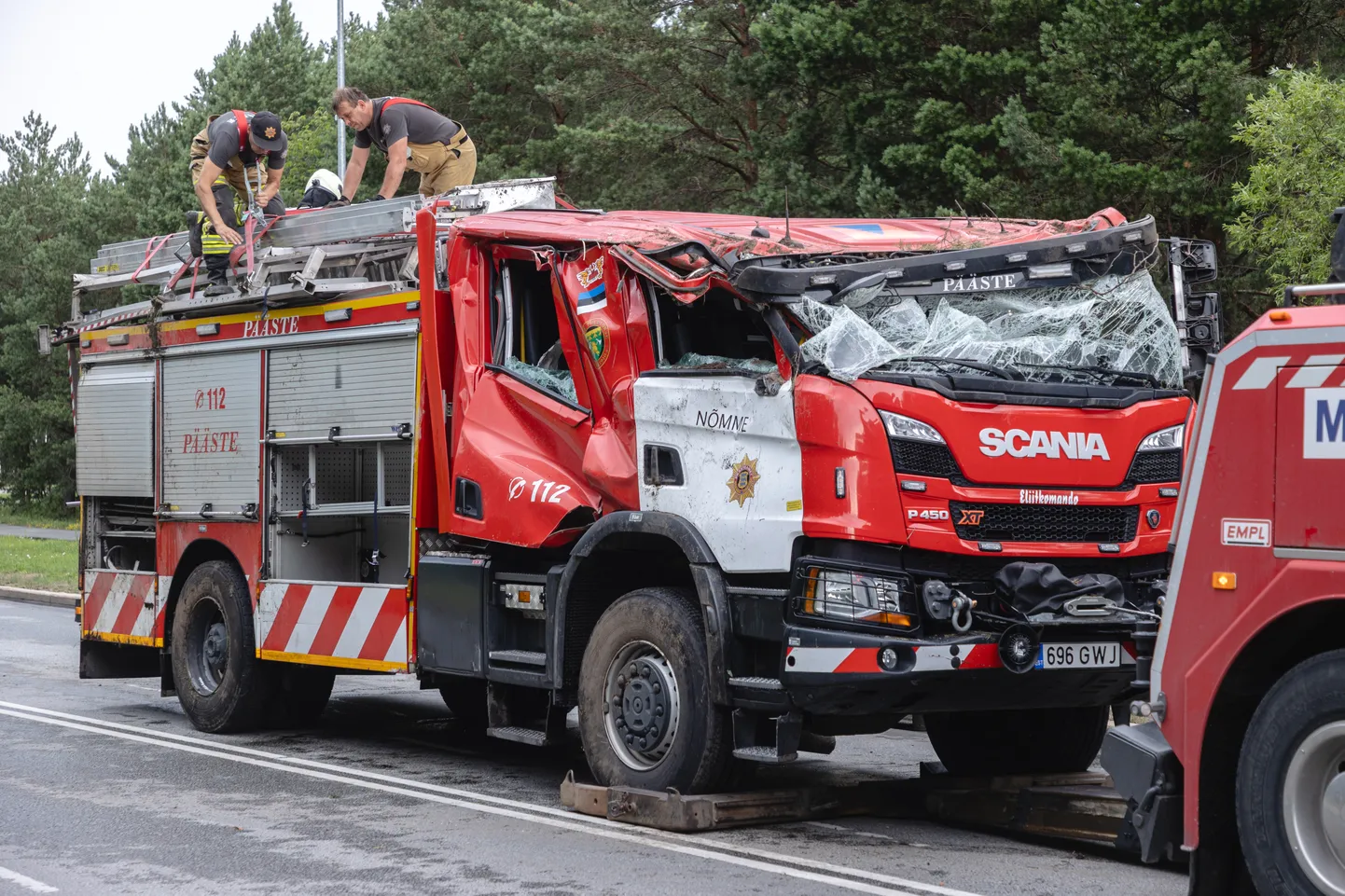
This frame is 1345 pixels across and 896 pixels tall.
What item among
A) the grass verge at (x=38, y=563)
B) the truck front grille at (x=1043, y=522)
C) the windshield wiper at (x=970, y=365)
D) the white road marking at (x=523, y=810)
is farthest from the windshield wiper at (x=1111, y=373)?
the grass verge at (x=38, y=563)

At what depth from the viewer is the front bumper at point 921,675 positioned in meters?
6.72

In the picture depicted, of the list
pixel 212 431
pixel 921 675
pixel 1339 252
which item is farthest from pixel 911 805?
pixel 212 431

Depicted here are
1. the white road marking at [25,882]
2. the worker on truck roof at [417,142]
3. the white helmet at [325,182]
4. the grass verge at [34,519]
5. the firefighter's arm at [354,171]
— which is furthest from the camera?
the grass verge at [34,519]

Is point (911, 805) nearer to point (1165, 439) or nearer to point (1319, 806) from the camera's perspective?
point (1165, 439)

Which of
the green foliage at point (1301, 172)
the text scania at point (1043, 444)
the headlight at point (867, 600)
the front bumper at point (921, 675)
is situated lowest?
the front bumper at point (921, 675)

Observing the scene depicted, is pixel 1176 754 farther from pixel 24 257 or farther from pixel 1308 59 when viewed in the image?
pixel 24 257

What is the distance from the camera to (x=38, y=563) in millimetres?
25969

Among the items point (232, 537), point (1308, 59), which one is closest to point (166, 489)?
point (232, 537)

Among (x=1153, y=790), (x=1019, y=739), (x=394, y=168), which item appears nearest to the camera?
(x=1153, y=790)

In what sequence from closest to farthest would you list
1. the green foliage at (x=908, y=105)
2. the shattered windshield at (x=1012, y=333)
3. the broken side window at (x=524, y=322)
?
the shattered windshield at (x=1012, y=333) → the broken side window at (x=524, y=322) → the green foliage at (x=908, y=105)

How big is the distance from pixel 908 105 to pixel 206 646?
16.1 m

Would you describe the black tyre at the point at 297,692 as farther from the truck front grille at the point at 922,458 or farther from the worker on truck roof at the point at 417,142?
the truck front grille at the point at 922,458

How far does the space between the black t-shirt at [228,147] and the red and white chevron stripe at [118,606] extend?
9.29 feet

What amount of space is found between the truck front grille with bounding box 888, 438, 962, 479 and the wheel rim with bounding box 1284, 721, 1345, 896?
86.5 inches
